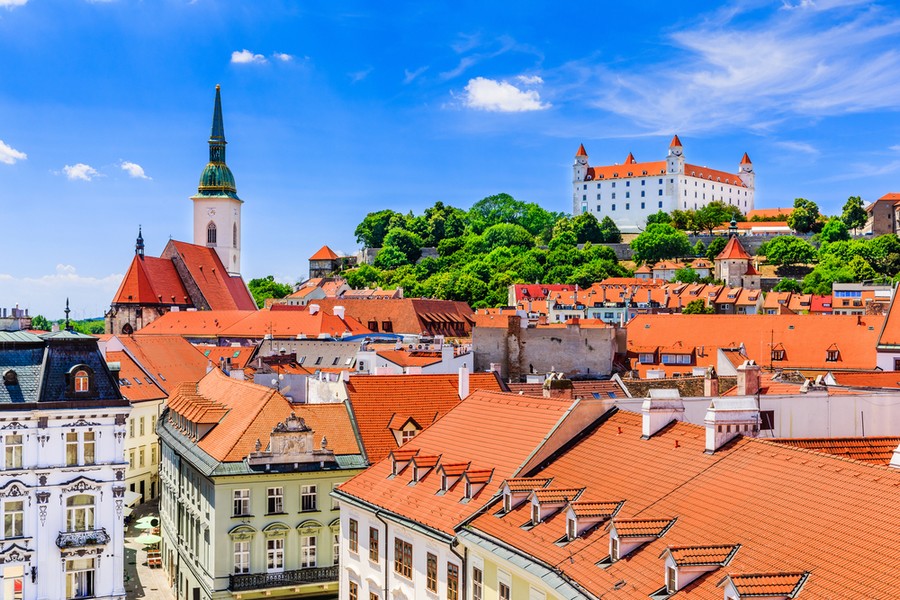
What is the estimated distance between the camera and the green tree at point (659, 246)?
167250mm

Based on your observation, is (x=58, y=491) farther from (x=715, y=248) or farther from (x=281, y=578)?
(x=715, y=248)

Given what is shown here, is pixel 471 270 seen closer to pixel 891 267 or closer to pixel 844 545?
pixel 891 267

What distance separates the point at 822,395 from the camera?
91.0 feet

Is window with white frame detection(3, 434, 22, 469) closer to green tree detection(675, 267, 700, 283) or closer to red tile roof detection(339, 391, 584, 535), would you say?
red tile roof detection(339, 391, 584, 535)

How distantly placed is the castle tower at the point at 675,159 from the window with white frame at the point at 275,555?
176 m

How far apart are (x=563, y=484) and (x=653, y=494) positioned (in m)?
3.19

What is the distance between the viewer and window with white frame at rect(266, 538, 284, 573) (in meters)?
33.0

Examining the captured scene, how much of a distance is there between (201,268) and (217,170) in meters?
20.9

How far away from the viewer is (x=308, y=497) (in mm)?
33719

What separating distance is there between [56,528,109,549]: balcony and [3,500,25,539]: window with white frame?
1.27 metres

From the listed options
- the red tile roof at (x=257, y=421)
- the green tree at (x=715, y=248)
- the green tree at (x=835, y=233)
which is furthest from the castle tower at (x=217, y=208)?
the green tree at (x=835, y=233)

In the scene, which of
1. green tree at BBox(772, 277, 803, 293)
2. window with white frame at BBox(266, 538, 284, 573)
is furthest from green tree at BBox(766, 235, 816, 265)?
window with white frame at BBox(266, 538, 284, 573)

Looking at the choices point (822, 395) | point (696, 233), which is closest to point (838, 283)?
point (696, 233)

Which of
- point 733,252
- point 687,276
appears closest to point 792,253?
point 733,252
